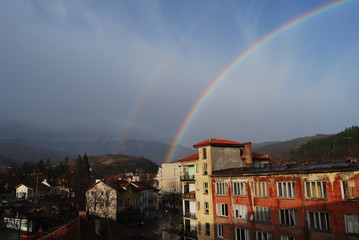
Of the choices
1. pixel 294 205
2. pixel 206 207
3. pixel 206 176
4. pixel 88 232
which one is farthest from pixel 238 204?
pixel 88 232

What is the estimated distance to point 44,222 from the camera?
4334cm

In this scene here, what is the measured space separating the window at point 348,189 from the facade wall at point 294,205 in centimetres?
25

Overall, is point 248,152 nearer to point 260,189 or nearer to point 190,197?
point 260,189

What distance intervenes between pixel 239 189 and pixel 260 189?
3298mm

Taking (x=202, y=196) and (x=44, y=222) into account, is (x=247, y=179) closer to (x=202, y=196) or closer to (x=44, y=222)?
(x=202, y=196)

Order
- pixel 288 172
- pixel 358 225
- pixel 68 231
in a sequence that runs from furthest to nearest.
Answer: pixel 288 172, pixel 358 225, pixel 68 231

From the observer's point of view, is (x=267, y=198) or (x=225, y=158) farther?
(x=225, y=158)

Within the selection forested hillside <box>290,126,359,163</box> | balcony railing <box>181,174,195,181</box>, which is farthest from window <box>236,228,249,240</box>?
forested hillside <box>290,126,359,163</box>

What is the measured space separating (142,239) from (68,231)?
617cm

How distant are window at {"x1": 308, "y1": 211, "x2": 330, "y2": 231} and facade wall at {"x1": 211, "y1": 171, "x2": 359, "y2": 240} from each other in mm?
308

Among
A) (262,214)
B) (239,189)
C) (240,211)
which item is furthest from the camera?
(239,189)

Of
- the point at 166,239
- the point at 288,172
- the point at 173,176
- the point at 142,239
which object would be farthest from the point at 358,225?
the point at 173,176

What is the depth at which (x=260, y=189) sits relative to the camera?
101ft

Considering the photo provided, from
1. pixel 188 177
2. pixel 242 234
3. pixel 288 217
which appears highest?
pixel 188 177
